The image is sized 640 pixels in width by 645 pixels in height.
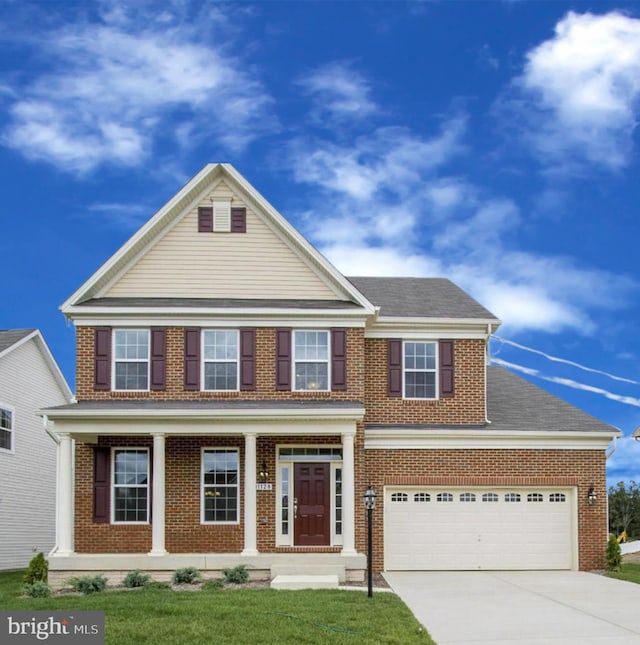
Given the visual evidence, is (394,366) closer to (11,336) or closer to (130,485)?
(130,485)

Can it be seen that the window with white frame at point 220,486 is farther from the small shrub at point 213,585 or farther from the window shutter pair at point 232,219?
the window shutter pair at point 232,219

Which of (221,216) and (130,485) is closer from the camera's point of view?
(130,485)

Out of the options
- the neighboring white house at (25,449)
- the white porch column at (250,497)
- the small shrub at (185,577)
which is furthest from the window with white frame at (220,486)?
the neighboring white house at (25,449)

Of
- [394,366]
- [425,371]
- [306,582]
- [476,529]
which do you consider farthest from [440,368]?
[306,582]

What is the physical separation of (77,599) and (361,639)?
6789 mm

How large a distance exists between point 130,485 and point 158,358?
3.00 metres

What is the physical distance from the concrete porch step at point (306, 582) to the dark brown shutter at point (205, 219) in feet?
28.1

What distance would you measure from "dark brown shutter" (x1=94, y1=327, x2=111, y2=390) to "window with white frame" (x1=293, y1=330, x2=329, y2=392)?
170 inches

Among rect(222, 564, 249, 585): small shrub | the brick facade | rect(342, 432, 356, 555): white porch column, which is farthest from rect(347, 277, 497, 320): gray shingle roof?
rect(222, 564, 249, 585): small shrub

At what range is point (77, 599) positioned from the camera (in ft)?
57.9

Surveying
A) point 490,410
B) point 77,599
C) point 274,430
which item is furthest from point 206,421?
point 490,410

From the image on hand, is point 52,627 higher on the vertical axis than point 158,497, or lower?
lower

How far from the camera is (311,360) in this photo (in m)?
23.2

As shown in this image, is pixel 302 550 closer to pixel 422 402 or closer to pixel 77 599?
pixel 422 402
